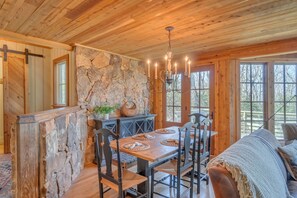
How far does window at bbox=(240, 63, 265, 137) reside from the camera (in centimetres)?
416

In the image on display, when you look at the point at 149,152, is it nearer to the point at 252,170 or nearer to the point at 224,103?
the point at 252,170

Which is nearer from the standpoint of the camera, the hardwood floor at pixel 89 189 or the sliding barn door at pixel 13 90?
the hardwood floor at pixel 89 189

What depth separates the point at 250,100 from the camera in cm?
417

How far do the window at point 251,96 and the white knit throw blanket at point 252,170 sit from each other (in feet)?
8.23

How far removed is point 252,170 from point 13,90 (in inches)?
193

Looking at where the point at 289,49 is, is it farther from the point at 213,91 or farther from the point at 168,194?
the point at 168,194

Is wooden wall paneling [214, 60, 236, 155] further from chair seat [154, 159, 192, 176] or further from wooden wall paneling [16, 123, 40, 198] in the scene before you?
wooden wall paneling [16, 123, 40, 198]

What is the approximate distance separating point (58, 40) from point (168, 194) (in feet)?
10.1

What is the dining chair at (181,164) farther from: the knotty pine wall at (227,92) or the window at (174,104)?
the window at (174,104)

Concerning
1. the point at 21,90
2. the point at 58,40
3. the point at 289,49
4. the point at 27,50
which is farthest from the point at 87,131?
the point at 289,49

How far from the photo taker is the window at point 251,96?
4.16 meters

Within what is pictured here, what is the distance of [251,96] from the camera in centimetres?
418

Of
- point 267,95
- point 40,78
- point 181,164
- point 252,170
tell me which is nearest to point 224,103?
point 267,95

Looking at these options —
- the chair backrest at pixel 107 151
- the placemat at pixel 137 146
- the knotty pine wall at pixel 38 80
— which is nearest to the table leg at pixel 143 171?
the placemat at pixel 137 146
